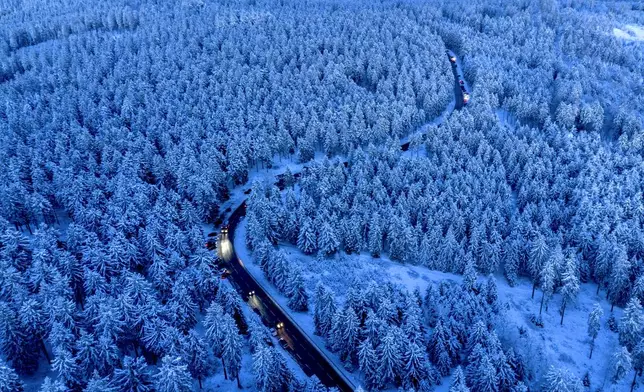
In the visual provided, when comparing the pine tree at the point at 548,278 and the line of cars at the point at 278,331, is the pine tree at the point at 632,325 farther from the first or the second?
the line of cars at the point at 278,331

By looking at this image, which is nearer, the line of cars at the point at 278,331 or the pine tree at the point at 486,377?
the pine tree at the point at 486,377

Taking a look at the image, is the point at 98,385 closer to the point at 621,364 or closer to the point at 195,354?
the point at 195,354

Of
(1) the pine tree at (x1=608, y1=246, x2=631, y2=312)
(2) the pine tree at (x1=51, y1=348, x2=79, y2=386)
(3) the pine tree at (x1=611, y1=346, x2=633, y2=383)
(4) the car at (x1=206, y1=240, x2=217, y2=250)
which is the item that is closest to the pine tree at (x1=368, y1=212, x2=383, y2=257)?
(4) the car at (x1=206, y1=240, x2=217, y2=250)

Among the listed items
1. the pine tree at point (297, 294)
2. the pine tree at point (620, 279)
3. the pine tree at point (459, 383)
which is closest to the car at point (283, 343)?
the pine tree at point (297, 294)

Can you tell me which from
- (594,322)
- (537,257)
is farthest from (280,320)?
(594,322)

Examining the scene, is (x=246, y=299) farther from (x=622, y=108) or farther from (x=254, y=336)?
(x=622, y=108)

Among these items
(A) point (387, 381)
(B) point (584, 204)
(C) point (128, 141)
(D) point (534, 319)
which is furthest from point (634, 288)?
(C) point (128, 141)

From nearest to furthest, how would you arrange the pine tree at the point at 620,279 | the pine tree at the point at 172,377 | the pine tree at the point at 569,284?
the pine tree at the point at 172,377 → the pine tree at the point at 569,284 → the pine tree at the point at 620,279
